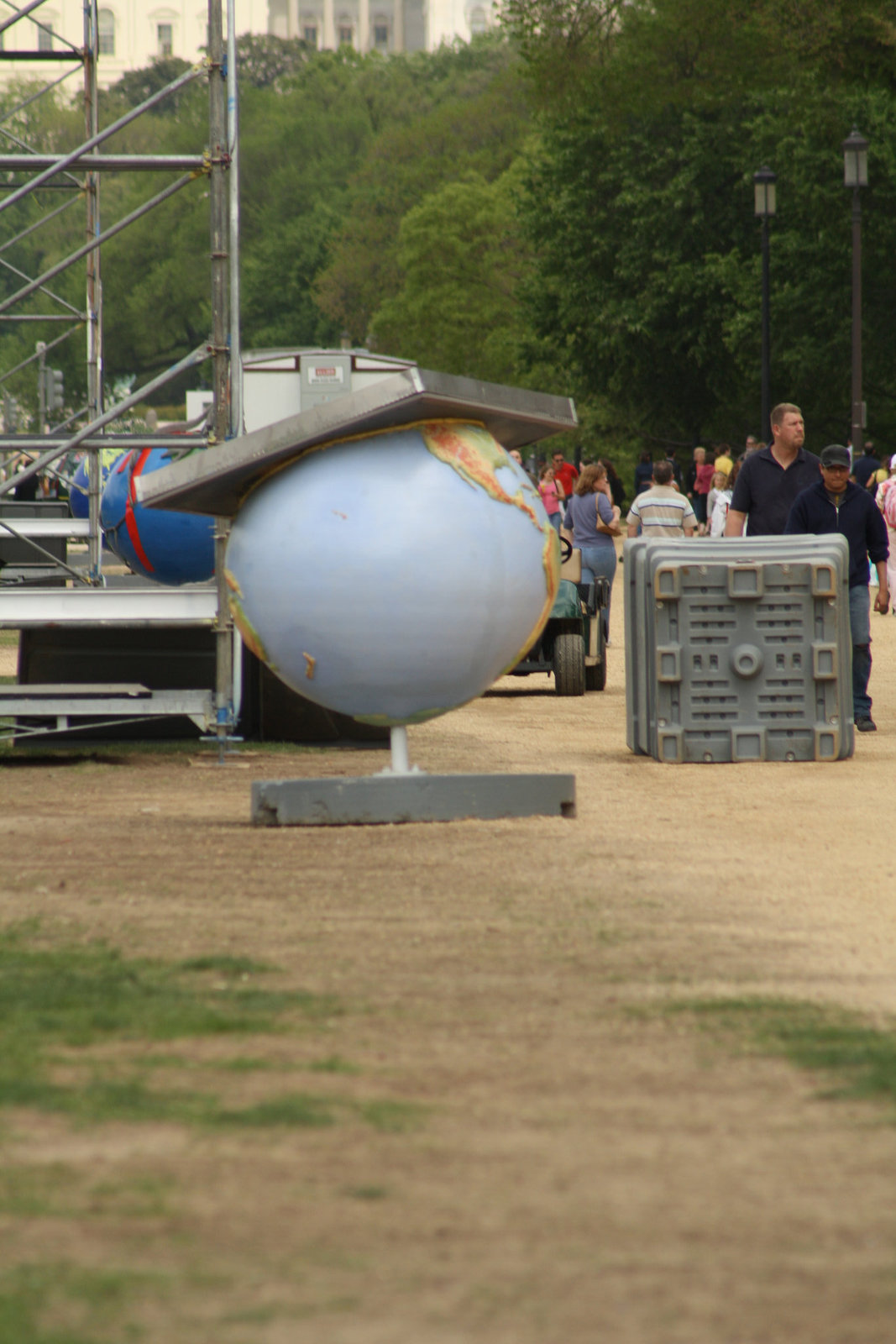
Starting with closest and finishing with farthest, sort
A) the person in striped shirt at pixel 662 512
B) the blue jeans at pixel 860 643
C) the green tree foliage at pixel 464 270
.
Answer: the blue jeans at pixel 860 643 < the person in striped shirt at pixel 662 512 < the green tree foliage at pixel 464 270

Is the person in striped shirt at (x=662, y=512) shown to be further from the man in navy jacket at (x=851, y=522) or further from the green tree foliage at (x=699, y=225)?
the green tree foliage at (x=699, y=225)

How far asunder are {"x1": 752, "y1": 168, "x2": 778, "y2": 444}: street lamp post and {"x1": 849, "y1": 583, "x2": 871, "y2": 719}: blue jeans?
78.8ft

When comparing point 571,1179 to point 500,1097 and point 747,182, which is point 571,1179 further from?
point 747,182

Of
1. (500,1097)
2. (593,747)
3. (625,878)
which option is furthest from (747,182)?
(500,1097)

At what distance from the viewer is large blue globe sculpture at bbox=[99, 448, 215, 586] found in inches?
659

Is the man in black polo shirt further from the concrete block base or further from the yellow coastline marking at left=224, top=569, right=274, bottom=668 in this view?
the yellow coastline marking at left=224, top=569, right=274, bottom=668

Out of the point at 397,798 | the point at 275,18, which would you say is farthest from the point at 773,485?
the point at 275,18

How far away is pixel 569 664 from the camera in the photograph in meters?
16.6

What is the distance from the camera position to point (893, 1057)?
4816 mm

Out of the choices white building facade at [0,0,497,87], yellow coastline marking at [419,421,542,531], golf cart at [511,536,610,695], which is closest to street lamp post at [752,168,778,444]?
golf cart at [511,536,610,695]

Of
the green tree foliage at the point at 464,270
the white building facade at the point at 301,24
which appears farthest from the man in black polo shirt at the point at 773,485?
the white building facade at the point at 301,24

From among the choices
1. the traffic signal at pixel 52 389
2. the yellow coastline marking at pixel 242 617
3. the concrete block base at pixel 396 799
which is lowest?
the concrete block base at pixel 396 799

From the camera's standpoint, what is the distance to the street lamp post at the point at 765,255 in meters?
37.0

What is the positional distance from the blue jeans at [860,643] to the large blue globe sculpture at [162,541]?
5.20m
